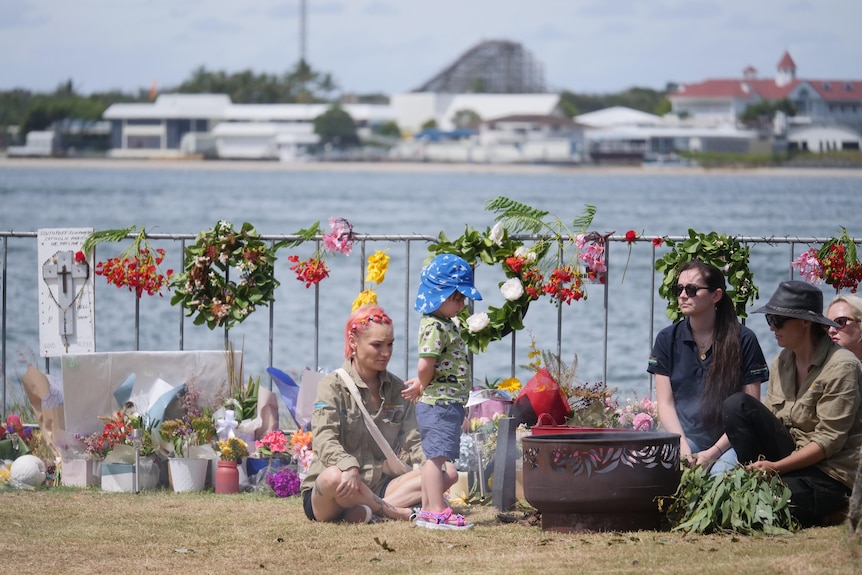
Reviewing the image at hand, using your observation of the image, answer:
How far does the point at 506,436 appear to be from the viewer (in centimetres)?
635

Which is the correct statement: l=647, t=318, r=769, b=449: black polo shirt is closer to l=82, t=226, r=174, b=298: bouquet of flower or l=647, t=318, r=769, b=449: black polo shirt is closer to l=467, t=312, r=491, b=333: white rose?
l=467, t=312, r=491, b=333: white rose

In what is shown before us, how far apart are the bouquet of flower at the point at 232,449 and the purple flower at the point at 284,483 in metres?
0.26

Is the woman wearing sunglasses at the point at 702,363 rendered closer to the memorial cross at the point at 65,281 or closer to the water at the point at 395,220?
the water at the point at 395,220

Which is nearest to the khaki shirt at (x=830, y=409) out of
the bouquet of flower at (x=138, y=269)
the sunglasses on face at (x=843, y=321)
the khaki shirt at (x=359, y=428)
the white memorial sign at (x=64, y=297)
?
the sunglasses on face at (x=843, y=321)

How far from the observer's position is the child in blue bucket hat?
595 cm

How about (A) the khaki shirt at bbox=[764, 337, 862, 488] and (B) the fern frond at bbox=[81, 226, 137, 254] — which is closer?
(A) the khaki shirt at bbox=[764, 337, 862, 488]

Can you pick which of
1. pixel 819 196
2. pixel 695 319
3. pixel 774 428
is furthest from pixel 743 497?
pixel 819 196

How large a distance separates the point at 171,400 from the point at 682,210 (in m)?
44.5

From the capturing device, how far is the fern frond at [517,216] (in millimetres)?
7250

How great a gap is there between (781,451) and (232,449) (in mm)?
2841

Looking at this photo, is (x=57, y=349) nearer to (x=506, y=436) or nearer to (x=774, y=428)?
(x=506, y=436)

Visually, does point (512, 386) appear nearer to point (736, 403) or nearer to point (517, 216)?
point (517, 216)

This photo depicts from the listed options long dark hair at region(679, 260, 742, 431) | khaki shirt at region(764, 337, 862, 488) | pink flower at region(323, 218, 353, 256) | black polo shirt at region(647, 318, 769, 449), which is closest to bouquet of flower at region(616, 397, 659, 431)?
black polo shirt at region(647, 318, 769, 449)

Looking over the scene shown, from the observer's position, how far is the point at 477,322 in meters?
6.94
